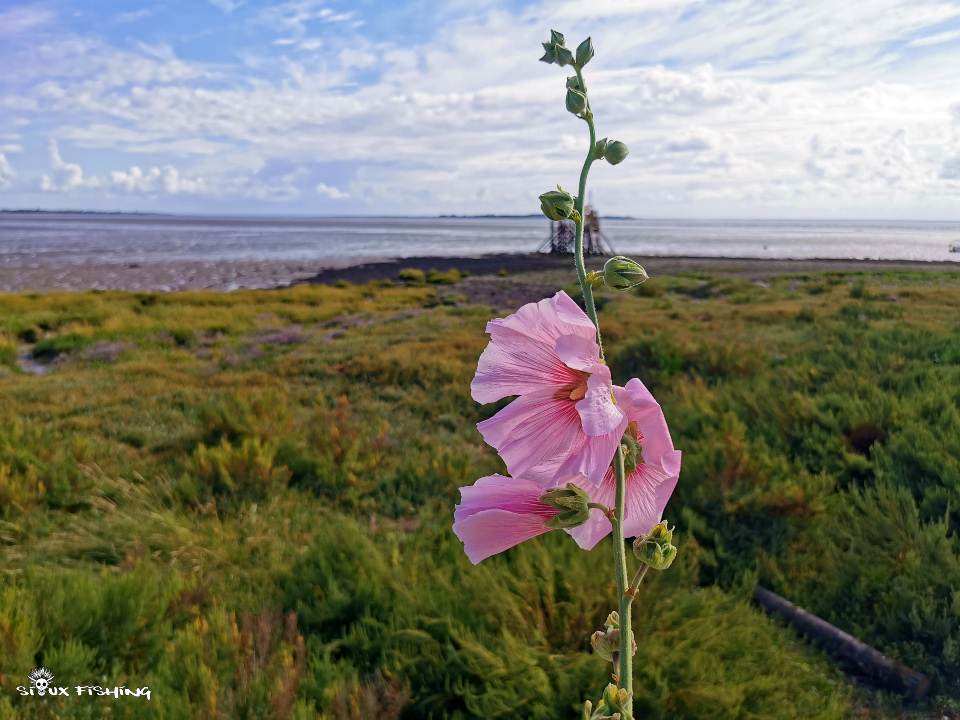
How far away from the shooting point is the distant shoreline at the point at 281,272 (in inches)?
1225

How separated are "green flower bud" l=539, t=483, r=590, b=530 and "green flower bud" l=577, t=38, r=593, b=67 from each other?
0.74 m

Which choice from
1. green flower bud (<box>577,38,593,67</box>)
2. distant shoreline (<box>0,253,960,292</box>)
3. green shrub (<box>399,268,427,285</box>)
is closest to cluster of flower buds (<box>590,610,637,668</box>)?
green flower bud (<box>577,38,593,67</box>)

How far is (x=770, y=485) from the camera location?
407 centimetres

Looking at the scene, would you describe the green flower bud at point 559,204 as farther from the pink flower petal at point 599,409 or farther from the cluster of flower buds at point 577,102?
the pink flower petal at point 599,409

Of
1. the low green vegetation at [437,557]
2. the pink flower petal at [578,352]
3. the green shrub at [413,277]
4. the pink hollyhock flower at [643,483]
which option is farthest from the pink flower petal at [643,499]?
the green shrub at [413,277]

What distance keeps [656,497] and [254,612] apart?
9.24ft

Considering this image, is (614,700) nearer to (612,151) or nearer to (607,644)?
(607,644)

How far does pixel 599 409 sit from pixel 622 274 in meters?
0.25

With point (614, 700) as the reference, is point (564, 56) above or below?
above

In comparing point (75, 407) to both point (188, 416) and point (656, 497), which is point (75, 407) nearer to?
point (188, 416)

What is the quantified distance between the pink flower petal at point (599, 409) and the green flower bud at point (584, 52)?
2.05 ft

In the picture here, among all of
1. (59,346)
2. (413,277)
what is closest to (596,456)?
(59,346)

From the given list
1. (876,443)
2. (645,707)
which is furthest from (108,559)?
(876,443)

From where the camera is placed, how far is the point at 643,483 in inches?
34.4
